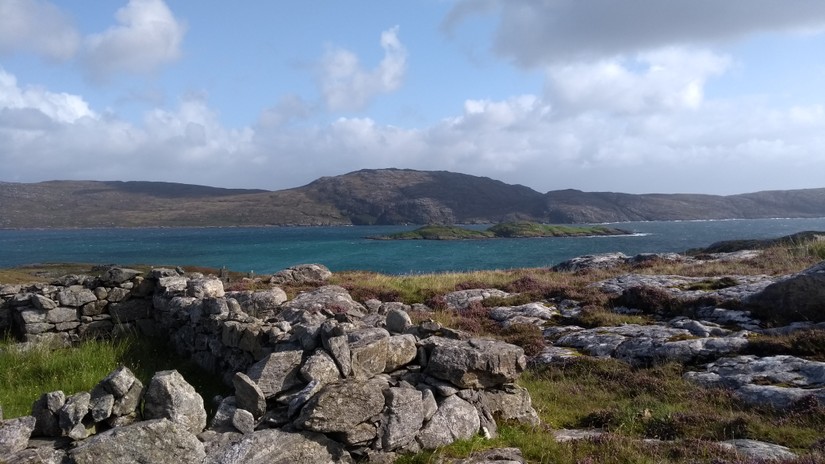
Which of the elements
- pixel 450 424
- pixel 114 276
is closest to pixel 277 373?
pixel 450 424

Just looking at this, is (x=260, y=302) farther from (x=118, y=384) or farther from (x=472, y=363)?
(x=472, y=363)

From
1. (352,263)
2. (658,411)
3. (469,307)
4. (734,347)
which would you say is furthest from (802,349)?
(352,263)

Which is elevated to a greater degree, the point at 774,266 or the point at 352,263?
the point at 774,266

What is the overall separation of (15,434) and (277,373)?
318 centimetres

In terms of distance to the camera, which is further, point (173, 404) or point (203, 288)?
point (203, 288)

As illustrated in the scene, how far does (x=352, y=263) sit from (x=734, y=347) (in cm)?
6654

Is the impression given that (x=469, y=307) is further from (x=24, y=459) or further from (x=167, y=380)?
(x=24, y=459)

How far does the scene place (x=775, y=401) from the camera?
31.5 ft

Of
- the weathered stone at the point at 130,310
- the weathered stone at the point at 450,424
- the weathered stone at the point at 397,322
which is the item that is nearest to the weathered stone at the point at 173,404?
the weathered stone at the point at 450,424

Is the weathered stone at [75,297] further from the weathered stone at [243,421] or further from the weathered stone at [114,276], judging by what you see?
the weathered stone at [243,421]

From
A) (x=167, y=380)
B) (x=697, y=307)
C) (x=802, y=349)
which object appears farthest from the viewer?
(x=697, y=307)

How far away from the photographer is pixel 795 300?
1501 cm

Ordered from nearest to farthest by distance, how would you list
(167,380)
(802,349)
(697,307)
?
(167,380) → (802,349) → (697,307)

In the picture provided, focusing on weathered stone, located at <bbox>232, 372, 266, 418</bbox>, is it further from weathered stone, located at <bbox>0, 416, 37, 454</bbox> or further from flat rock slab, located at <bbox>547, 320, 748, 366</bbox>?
flat rock slab, located at <bbox>547, 320, 748, 366</bbox>
